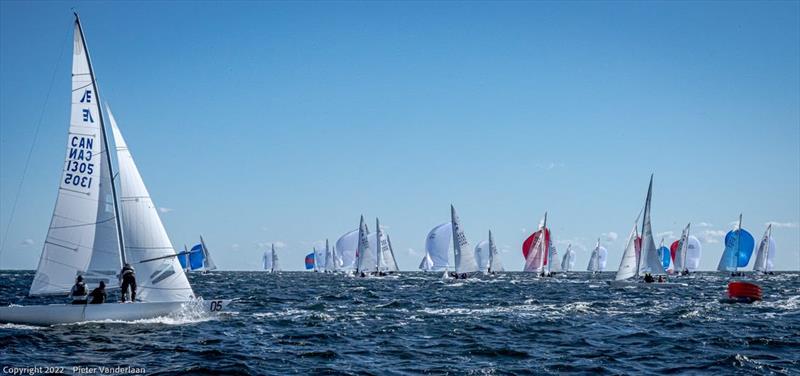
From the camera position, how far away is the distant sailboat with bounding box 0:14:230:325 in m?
24.1

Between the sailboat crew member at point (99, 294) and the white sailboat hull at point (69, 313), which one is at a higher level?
the sailboat crew member at point (99, 294)

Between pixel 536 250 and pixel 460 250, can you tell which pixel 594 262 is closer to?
pixel 536 250

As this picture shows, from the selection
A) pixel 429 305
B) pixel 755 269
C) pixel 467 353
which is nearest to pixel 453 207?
pixel 429 305

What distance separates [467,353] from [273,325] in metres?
9.68

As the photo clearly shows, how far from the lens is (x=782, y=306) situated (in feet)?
124

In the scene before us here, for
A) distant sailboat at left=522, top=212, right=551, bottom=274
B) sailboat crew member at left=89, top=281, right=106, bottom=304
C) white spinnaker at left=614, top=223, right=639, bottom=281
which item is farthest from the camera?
distant sailboat at left=522, top=212, right=551, bottom=274

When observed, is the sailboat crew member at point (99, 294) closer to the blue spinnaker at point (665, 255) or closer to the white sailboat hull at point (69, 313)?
the white sailboat hull at point (69, 313)

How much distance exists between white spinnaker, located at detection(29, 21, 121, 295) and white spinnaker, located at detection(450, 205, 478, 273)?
53.6 m

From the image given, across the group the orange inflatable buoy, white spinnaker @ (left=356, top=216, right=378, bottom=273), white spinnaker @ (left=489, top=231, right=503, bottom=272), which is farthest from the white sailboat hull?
white spinnaker @ (left=489, top=231, right=503, bottom=272)

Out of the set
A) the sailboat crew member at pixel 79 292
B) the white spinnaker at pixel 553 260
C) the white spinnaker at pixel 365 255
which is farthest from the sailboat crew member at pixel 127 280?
the white spinnaker at pixel 553 260

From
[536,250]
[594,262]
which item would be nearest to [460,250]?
[536,250]

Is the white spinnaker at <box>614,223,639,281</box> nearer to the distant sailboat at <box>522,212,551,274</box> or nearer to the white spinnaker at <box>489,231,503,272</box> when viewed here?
the distant sailboat at <box>522,212,551,274</box>

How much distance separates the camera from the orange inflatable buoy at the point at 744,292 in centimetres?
4084

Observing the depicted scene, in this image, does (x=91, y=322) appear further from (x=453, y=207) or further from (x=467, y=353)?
(x=453, y=207)
